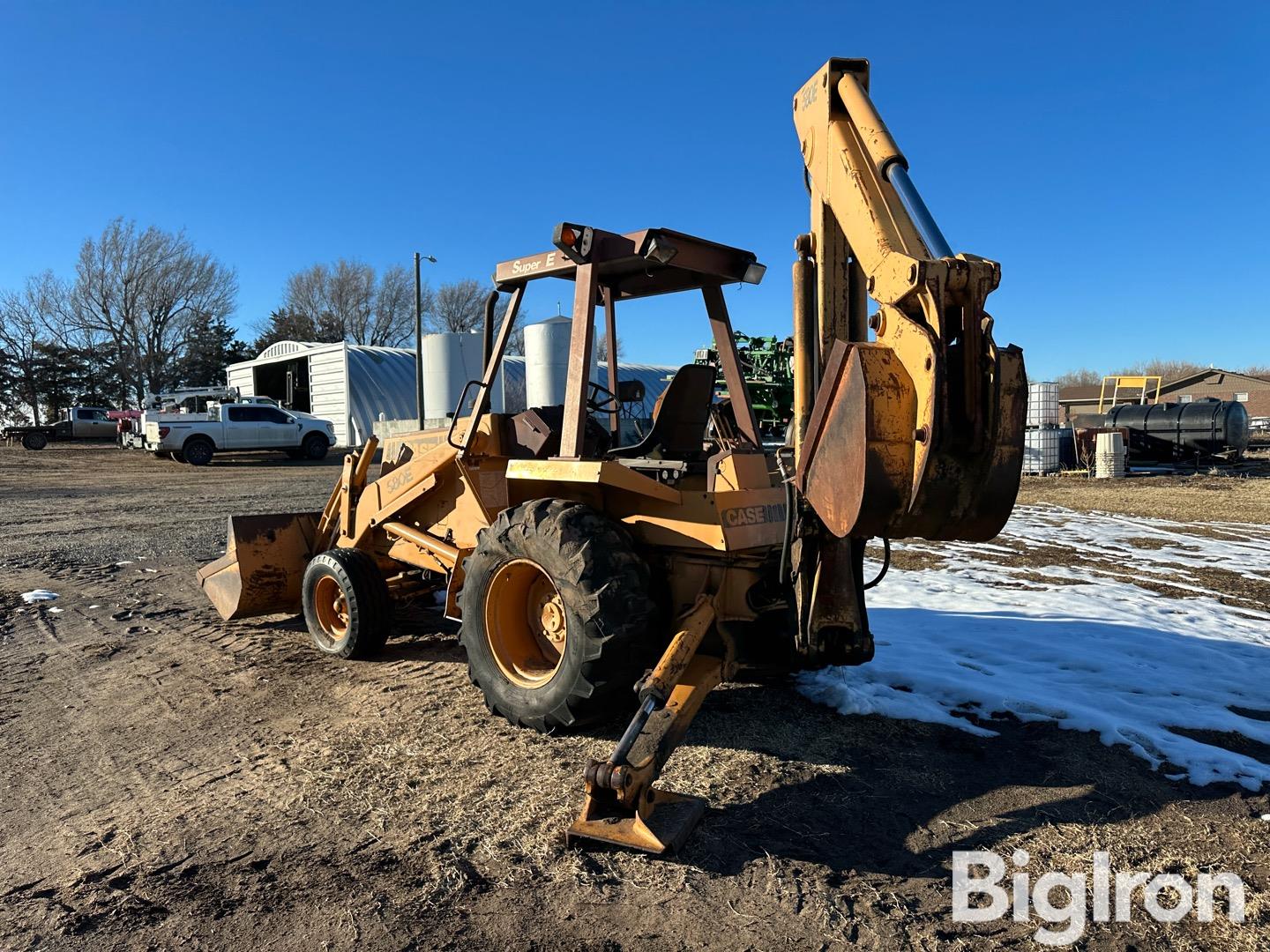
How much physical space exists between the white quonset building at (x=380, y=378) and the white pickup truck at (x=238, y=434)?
3.67 m

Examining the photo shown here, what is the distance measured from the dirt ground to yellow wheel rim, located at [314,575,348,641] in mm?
342

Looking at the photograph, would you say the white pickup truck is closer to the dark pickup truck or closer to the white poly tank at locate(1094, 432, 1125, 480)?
the dark pickup truck

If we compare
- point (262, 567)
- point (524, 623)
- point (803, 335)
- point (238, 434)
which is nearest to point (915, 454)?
point (803, 335)

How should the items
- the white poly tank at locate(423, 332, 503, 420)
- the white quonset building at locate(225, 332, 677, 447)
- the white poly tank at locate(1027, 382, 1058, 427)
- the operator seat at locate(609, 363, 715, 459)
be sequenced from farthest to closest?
the white poly tank at locate(423, 332, 503, 420) → the white quonset building at locate(225, 332, 677, 447) → the white poly tank at locate(1027, 382, 1058, 427) → the operator seat at locate(609, 363, 715, 459)

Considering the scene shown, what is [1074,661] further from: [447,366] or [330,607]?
[447,366]

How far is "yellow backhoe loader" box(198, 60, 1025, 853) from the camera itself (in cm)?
284

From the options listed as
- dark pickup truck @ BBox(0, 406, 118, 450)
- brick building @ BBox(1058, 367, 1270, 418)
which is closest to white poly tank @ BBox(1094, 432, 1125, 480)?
dark pickup truck @ BBox(0, 406, 118, 450)

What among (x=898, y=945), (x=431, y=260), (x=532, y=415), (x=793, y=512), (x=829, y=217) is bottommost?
(x=898, y=945)

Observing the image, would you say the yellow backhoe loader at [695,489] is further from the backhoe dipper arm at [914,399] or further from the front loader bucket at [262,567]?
the front loader bucket at [262,567]

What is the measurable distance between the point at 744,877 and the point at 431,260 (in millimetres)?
25934

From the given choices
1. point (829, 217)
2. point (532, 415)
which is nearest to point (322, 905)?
point (532, 415)

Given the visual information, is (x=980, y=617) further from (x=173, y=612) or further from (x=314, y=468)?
(x=314, y=468)

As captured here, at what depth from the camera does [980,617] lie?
6.45m

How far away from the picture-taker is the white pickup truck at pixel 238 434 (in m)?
25.1
